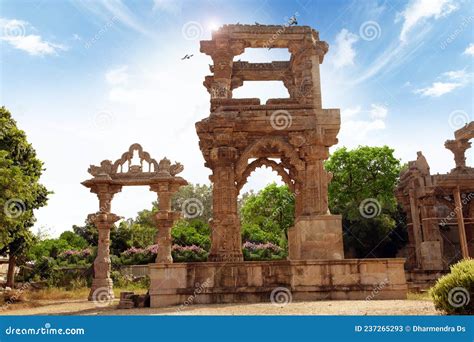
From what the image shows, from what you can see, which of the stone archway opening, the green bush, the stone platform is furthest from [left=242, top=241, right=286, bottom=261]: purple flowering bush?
the green bush

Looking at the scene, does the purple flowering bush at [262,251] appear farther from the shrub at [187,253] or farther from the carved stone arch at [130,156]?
the carved stone arch at [130,156]

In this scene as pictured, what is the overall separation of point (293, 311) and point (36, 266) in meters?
25.7

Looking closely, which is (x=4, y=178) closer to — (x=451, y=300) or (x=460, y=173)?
(x=451, y=300)

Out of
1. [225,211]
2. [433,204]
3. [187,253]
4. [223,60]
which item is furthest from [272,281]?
[187,253]

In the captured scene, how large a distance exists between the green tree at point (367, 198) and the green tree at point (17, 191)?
862 inches

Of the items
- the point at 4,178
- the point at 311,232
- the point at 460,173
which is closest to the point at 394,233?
the point at 460,173

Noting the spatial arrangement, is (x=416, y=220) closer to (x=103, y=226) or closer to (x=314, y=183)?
(x=314, y=183)

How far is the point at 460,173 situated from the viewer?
23750mm

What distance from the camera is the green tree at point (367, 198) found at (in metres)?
32.0

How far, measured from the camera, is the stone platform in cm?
1095

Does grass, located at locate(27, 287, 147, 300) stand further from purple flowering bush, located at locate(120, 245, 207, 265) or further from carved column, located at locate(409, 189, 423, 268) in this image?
carved column, located at locate(409, 189, 423, 268)

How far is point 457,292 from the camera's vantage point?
764 cm

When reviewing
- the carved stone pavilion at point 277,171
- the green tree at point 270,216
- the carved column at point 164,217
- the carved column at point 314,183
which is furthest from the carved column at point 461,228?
the carved column at point 164,217

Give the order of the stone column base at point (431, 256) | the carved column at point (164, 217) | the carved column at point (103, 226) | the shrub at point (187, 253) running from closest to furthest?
the carved column at point (103, 226) → the carved column at point (164, 217) → the stone column base at point (431, 256) → the shrub at point (187, 253)
